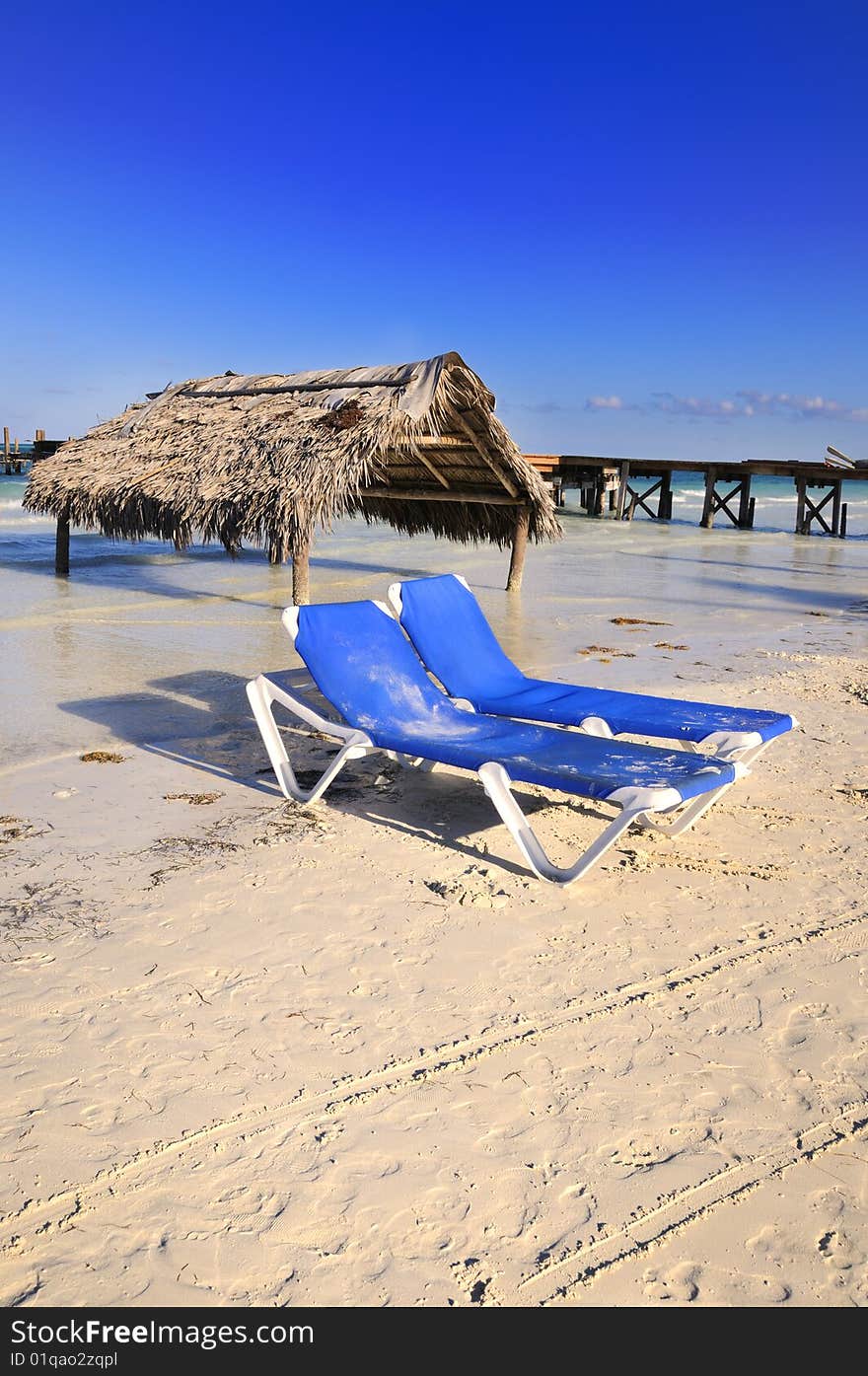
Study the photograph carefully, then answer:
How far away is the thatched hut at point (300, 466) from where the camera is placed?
9492 mm

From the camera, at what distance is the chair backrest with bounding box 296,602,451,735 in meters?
4.99

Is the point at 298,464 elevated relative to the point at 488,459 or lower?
lower

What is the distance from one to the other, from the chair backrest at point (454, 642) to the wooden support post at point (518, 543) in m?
6.41

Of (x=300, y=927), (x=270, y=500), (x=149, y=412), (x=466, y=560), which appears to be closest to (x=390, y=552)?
(x=466, y=560)

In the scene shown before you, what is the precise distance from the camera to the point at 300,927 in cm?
366

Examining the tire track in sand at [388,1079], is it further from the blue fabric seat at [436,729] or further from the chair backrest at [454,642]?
the chair backrest at [454,642]

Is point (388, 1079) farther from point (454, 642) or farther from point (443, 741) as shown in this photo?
point (454, 642)

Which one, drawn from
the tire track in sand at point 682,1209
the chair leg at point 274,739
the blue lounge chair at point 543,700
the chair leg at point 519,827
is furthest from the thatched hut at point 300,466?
the tire track in sand at point 682,1209

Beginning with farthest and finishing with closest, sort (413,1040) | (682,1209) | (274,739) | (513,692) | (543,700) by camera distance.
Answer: (513,692) < (543,700) < (274,739) < (413,1040) < (682,1209)

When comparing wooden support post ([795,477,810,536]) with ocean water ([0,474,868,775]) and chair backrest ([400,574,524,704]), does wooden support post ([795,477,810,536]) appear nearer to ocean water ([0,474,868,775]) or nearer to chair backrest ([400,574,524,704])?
ocean water ([0,474,868,775])

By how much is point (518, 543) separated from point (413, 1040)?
33.1ft

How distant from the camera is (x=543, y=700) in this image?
17.8 ft

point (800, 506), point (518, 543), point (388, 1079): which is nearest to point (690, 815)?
point (388, 1079)

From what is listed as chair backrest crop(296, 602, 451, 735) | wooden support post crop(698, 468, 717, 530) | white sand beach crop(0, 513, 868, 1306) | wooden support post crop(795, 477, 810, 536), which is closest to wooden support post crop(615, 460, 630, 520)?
wooden support post crop(698, 468, 717, 530)
